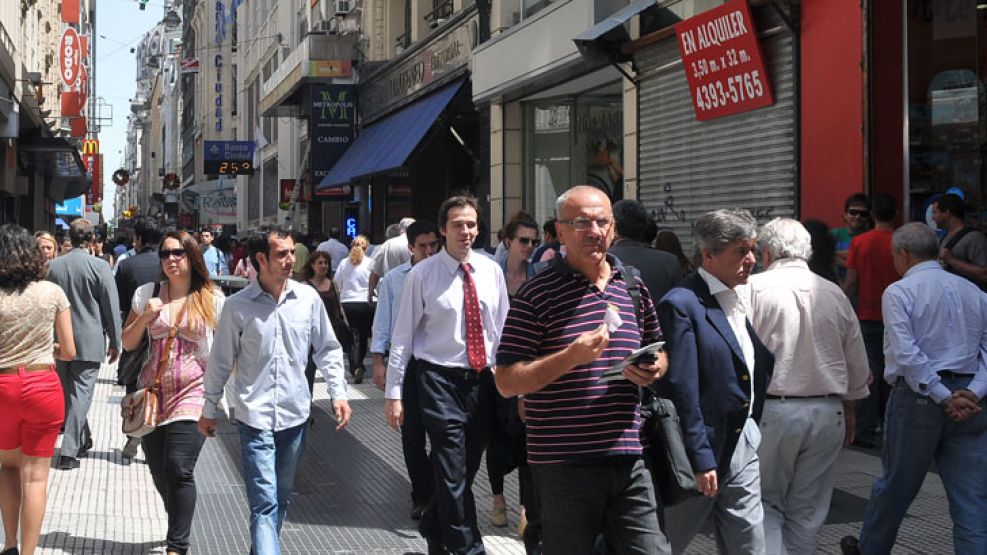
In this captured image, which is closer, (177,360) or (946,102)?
(177,360)

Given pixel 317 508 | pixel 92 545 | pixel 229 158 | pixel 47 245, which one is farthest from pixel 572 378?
pixel 229 158

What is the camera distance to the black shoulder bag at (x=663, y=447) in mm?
4516

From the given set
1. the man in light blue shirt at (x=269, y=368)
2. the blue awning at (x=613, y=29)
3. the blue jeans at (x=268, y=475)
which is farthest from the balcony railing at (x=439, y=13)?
the blue jeans at (x=268, y=475)

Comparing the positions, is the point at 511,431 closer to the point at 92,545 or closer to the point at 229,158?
the point at 92,545

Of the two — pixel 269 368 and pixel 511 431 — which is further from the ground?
pixel 269 368

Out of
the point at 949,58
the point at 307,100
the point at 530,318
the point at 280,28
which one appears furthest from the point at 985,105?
the point at 280,28

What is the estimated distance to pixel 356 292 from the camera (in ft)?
52.1

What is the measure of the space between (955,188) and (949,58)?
116 centimetres

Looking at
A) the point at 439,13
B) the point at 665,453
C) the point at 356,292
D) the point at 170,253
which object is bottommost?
the point at 665,453

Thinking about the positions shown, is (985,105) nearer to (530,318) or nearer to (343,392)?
(343,392)

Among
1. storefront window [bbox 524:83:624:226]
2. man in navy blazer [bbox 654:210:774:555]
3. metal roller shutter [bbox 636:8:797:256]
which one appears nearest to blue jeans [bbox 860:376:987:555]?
man in navy blazer [bbox 654:210:774:555]

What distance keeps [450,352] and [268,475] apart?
133 cm

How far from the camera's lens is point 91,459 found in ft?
33.7

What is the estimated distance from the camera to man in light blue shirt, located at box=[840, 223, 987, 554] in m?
6.05
